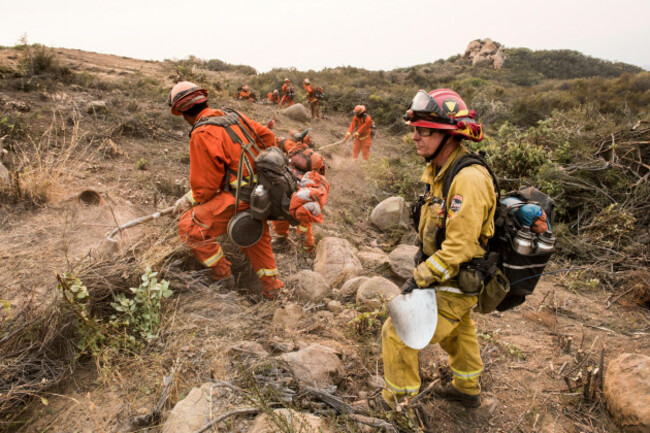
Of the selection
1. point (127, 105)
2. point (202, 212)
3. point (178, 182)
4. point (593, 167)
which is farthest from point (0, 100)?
point (593, 167)

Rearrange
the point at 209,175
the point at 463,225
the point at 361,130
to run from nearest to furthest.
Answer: the point at 463,225
the point at 209,175
the point at 361,130

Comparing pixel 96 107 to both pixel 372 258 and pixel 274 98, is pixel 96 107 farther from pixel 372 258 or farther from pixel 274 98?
pixel 274 98

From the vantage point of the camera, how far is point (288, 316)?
317 cm

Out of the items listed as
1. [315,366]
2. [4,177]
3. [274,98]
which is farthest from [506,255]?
[274,98]

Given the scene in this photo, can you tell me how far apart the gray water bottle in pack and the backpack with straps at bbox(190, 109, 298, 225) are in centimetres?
223

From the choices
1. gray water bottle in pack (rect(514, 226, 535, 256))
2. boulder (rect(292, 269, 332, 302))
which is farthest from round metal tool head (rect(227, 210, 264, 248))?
gray water bottle in pack (rect(514, 226, 535, 256))

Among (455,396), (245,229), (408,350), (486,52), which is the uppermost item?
(486,52)

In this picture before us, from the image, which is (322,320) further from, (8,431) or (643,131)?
(643,131)


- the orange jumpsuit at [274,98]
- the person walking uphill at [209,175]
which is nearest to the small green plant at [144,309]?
the person walking uphill at [209,175]

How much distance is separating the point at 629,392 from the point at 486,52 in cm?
4500

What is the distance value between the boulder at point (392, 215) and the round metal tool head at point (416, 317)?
414 cm

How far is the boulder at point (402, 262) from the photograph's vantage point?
438 cm

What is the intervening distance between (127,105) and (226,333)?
24.5 ft

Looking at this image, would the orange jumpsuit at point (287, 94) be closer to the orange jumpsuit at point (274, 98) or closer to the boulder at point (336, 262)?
the orange jumpsuit at point (274, 98)
